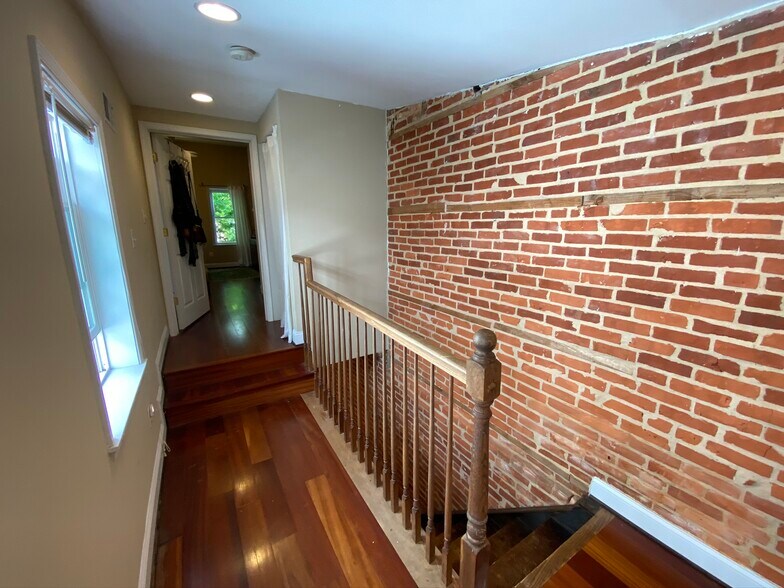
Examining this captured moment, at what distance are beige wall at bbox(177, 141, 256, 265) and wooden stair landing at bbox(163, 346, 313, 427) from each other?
4.51 m

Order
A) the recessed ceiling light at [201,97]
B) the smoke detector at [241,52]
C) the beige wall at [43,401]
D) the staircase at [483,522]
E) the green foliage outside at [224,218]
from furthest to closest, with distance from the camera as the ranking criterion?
1. the green foliage outside at [224,218]
2. the recessed ceiling light at [201,97]
3. the smoke detector at [241,52]
4. the staircase at [483,522]
5. the beige wall at [43,401]

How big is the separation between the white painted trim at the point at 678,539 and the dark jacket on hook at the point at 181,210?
13.1ft

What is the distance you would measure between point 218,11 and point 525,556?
2.83 meters

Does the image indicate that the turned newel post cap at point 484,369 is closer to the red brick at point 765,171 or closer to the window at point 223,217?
the red brick at point 765,171

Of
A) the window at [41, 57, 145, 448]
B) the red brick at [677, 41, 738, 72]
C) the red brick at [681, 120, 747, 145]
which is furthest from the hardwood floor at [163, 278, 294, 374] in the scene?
the red brick at [677, 41, 738, 72]

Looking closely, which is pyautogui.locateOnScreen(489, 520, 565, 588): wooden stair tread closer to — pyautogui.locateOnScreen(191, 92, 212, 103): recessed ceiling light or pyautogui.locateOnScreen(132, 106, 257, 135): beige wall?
pyautogui.locateOnScreen(191, 92, 212, 103): recessed ceiling light

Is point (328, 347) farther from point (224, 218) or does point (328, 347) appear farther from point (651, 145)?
point (224, 218)

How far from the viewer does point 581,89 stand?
5.10ft

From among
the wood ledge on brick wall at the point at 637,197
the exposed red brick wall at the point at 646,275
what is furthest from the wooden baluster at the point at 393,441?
the wood ledge on brick wall at the point at 637,197

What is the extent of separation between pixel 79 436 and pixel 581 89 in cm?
233

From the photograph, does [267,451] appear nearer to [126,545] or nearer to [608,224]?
[126,545]

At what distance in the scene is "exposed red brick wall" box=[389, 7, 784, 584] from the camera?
3.71 ft

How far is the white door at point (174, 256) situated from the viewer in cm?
320

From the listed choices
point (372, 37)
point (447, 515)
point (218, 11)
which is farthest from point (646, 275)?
point (218, 11)
